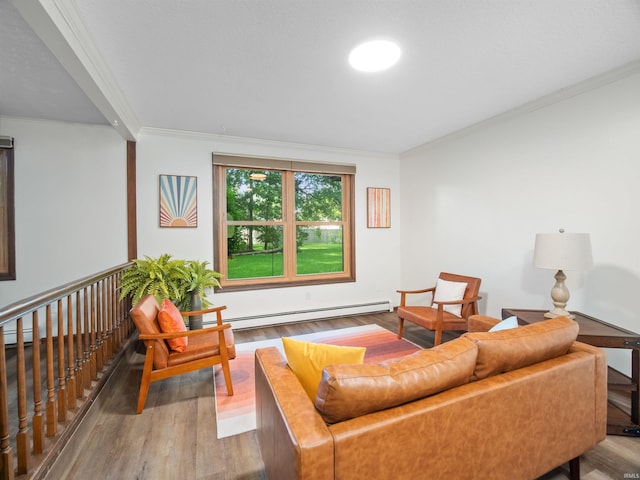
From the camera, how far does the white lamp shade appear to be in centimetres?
208

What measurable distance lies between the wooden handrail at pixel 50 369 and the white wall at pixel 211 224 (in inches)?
30.0

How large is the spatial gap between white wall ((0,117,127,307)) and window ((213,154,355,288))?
3.67 ft

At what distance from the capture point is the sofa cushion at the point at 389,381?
995 millimetres

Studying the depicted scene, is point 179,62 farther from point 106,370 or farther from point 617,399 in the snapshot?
point 617,399

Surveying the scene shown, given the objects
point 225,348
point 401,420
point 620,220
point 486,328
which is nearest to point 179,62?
point 225,348

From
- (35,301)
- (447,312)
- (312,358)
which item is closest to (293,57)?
(312,358)

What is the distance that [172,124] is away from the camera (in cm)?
330

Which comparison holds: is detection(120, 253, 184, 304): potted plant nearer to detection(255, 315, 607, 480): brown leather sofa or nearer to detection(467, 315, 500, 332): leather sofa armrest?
detection(255, 315, 607, 480): brown leather sofa

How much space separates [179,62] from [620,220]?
3544 mm

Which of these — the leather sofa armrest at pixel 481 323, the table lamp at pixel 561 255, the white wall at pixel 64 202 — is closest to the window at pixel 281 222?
the white wall at pixel 64 202

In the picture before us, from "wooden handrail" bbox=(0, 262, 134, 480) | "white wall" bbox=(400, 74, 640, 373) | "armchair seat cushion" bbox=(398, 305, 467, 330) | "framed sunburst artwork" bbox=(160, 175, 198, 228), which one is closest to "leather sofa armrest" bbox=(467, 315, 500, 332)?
"armchair seat cushion" bbox=(398, 305, 467, 330)

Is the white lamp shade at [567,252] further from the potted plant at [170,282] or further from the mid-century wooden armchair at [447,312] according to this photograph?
the potted plant at [170,282]

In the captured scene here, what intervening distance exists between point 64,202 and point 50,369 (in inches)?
95.5

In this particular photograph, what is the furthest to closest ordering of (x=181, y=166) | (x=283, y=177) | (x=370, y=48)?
(x=283, y=177), (x=181, y=166), (x=370, y=48)
